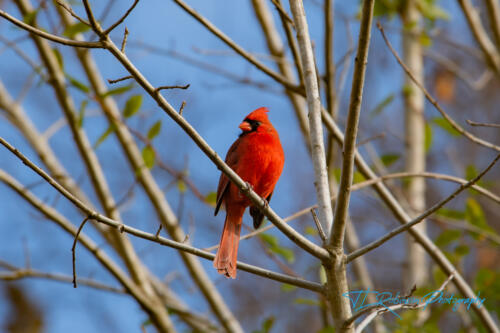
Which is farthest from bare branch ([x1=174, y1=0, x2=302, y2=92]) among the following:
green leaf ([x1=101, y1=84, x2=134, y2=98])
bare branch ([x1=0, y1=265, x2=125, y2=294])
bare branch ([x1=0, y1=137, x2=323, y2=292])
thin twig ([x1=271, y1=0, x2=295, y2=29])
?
bare branch ([x1=0, y1=265, x2=125, y2=294])

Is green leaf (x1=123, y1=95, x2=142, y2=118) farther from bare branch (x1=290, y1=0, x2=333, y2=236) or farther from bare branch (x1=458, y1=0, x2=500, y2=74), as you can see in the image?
bare branch (x1=458, y1=0, x2=500, y2=74)

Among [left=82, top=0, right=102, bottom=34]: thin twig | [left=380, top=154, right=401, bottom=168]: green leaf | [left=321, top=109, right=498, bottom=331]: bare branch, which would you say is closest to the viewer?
[left=82, top=0, right=102, bottom=34]: thin twig

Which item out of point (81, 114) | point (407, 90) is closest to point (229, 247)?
point (81, 114)

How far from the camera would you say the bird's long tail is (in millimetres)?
2234

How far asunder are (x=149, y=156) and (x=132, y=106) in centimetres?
27

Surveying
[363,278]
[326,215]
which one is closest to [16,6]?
[326,215]

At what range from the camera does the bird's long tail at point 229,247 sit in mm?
2234

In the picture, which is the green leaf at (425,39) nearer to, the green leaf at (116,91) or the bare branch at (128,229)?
the green leaf at (116,91)

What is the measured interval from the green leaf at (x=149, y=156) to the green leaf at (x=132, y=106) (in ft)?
0.64

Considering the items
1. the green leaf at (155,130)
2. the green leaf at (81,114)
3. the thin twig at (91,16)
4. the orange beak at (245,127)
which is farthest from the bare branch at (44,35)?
the orange beak at (245,127)

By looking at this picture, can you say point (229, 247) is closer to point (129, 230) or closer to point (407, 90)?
point (129, 230)

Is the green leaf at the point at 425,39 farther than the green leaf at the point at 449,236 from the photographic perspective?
Yes

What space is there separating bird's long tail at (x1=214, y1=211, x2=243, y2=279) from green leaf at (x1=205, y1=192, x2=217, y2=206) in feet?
0.67

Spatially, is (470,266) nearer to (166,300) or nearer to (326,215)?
(166,300)
